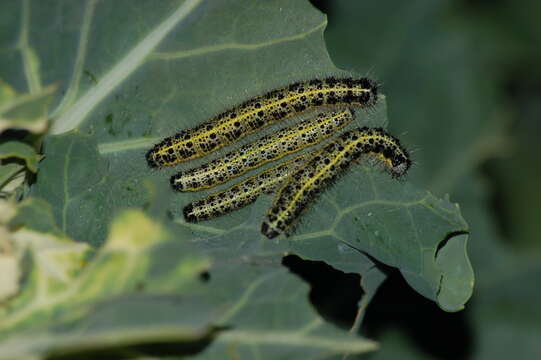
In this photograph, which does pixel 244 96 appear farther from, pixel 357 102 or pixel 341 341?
pixel 341 341

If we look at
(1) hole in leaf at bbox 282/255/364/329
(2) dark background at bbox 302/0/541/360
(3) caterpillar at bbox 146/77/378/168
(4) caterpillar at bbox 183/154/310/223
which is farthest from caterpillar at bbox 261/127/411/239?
(1) hole in leaf at bbox 282/255/364/329

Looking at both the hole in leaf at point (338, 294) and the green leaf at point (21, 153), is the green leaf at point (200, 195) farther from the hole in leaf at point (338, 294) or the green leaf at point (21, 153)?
the hole in leaf at point (338, 294)

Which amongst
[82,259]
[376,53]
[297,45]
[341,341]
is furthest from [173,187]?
[376,53]

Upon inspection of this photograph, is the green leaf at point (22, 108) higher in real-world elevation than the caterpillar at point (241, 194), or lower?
higher

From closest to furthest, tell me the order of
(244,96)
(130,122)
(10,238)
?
(10,238), (130,122), (244,96)

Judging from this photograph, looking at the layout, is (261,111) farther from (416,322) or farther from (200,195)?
(416,322)

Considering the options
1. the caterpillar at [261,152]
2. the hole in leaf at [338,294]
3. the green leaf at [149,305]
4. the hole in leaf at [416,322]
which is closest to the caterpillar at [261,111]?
the caterpillar at [261,152]

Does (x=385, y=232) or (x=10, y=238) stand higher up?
(x=10, y=238)
